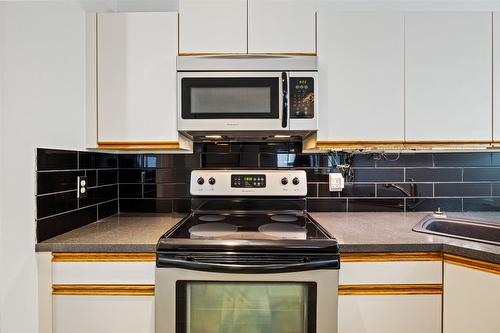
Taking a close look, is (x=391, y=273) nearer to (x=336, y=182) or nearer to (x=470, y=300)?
(x=470, y=300)

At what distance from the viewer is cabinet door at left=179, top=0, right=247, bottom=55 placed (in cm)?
148

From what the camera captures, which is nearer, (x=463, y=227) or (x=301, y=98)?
(x=301, y=98)

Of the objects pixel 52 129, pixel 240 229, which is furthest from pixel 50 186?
pixel 240 229

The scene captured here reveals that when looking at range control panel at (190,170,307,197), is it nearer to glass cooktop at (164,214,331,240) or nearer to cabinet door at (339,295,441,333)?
glass cooktop at (164,214,331,240)

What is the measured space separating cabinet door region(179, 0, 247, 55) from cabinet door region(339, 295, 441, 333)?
1277 millimetres

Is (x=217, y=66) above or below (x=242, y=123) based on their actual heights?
above

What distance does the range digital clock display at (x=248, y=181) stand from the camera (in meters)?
1.73

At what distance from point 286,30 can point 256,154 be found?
72 cm

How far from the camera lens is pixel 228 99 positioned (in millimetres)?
1469

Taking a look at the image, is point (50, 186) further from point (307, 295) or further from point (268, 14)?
point (268, 14)

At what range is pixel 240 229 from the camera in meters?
1.41

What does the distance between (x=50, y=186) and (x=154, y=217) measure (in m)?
0.60

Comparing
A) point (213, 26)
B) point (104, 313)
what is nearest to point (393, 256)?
point (104, 313)

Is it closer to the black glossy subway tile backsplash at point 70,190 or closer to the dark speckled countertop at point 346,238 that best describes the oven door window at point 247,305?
the dark speckled countertop at point 346,238
